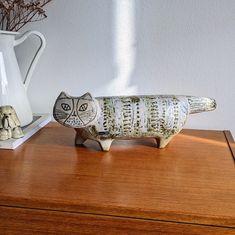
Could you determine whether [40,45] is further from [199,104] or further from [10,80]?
[199,104]

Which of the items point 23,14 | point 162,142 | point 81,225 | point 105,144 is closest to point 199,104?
point 162,142

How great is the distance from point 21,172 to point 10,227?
0.10 metres

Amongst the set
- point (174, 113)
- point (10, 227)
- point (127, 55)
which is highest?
point (127, 55)

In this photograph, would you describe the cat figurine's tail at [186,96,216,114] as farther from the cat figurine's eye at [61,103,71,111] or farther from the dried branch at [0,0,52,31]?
the dried branch at [0,0,52,31]

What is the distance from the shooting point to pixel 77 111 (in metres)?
0.55

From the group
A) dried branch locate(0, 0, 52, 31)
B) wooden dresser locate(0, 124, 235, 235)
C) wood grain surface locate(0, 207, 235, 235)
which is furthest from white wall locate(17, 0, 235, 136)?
wood grain surface locate(0, 207, 235, 235)

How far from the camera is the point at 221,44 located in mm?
754

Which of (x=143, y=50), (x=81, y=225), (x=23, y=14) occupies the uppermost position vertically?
(x=23, y=14)

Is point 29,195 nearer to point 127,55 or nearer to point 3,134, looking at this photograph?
point 3,134

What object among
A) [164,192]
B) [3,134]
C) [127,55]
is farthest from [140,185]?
[127,55]

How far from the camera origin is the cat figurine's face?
55 centimetres

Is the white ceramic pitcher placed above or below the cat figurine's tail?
above

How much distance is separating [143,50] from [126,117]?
29cm

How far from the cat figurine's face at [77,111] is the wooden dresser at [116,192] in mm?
75
